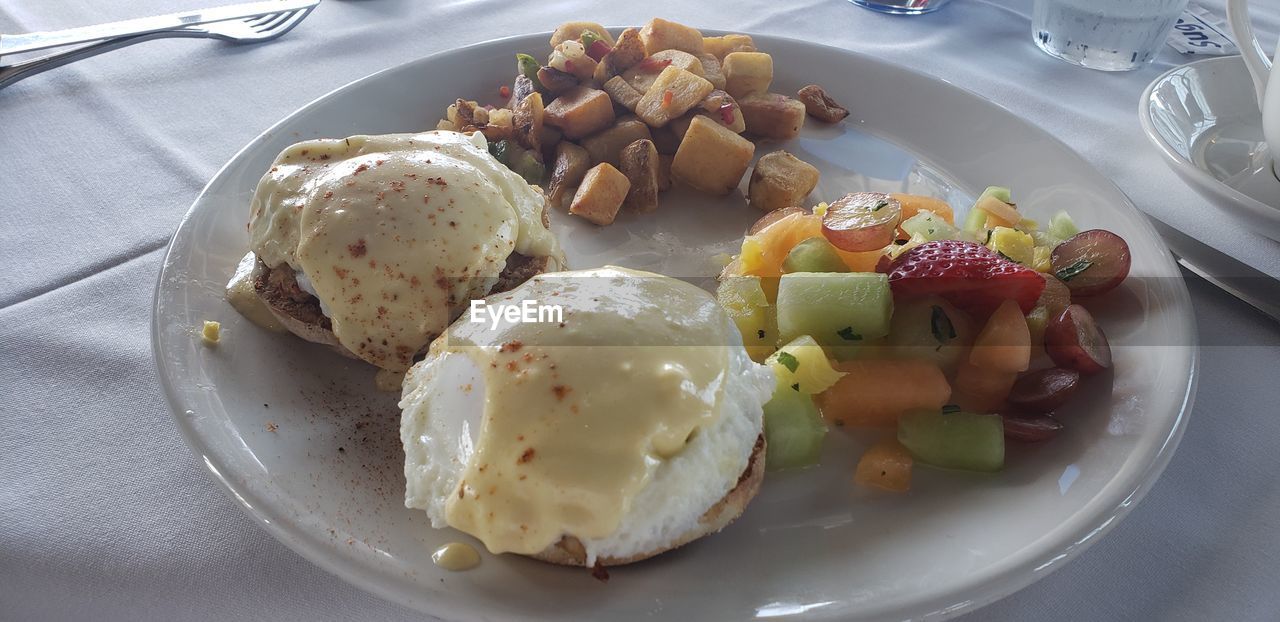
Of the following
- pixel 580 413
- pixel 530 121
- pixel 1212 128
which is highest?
pixel 580 413

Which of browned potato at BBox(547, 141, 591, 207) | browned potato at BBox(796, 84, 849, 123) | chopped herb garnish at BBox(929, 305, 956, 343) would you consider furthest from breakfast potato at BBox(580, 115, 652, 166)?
chopped herb garnish at BBox(929, 305, 956, 343)

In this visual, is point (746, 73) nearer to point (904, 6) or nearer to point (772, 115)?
point (772, 115)

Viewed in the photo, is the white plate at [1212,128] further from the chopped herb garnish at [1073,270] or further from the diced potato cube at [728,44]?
the diced potato cube at [728,44]

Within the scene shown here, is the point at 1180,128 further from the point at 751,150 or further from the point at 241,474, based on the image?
the point at 241,474

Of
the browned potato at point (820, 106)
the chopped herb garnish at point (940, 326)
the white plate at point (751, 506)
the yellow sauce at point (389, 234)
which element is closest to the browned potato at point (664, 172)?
the white plate at point (751, 506)

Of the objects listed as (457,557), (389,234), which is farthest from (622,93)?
(457,557)

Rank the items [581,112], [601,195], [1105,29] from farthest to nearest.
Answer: [1105,29] → [581,112] → [601,195]

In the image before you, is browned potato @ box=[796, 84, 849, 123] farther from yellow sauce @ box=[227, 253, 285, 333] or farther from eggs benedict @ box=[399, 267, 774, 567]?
yellow sauce @ box=[227, 253, 285, 333]

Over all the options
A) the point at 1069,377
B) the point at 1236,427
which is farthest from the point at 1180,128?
the point at 1069,377
